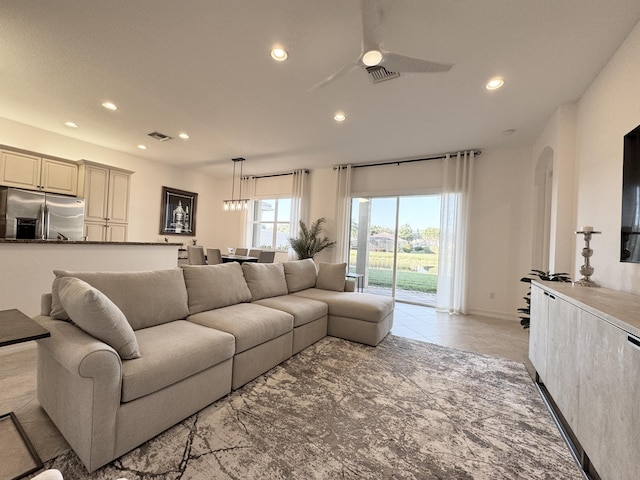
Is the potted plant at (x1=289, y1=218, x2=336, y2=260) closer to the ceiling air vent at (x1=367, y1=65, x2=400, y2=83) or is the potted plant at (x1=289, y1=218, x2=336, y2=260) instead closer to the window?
the window

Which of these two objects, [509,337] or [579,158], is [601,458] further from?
[579,158]

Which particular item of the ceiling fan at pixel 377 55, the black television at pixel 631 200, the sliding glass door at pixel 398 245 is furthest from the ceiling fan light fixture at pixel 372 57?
the sliding glass door at pixel 398 245

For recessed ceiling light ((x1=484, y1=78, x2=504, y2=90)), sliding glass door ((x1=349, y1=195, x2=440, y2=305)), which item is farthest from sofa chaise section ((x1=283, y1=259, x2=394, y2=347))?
recessed ceiling light ((x1=484, y1=78, x2=504, y2=90))

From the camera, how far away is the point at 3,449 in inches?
55.7

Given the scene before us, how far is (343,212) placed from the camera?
6.02 m

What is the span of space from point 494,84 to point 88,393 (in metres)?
4.07

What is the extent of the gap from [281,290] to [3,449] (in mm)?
2415

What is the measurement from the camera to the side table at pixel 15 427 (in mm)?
1262

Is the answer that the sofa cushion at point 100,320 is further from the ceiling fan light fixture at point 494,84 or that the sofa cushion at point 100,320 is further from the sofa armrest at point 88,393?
the ceiling fan light fixture at point 494,84

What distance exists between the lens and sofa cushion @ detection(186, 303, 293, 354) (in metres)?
2.15

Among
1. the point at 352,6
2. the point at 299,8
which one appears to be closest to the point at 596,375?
the point at 352,6

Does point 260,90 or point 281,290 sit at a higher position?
point 260,90

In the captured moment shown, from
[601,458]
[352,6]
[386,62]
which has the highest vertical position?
[352,6]

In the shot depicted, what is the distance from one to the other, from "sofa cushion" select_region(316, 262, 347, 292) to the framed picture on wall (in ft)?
15.4
